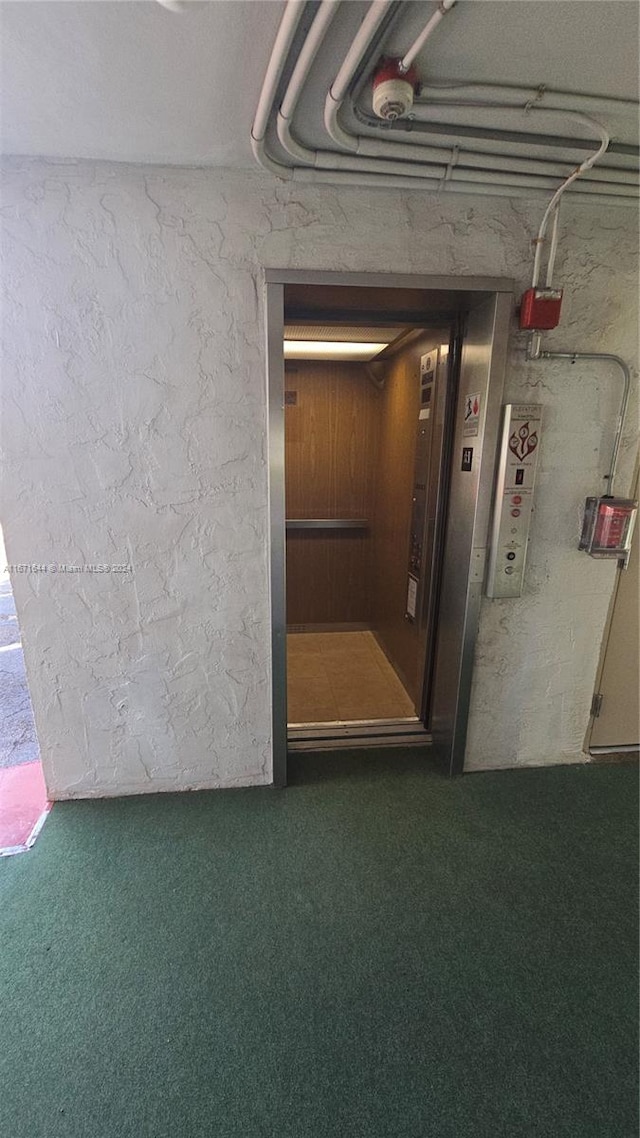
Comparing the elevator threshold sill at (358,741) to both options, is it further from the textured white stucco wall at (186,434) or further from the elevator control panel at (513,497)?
the elevator control panel at (513,497)

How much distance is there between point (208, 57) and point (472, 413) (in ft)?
4.49

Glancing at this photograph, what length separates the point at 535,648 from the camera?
2.14 meters

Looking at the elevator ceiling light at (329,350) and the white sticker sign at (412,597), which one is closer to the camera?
the white sticker sign at (412,597)

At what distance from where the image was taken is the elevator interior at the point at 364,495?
218 centimetres

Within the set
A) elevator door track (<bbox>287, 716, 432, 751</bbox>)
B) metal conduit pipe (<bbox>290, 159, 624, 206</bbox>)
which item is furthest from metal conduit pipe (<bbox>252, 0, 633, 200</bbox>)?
elevator door track (<bbox>287, 716, 432, 751</bbox>)

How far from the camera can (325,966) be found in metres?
1.43

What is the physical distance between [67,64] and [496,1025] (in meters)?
2.81

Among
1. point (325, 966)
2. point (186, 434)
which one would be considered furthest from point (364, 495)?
point (325, 966)

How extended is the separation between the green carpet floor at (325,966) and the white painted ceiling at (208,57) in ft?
7.90

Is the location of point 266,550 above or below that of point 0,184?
below

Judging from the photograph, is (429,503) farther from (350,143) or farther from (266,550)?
(350,143)

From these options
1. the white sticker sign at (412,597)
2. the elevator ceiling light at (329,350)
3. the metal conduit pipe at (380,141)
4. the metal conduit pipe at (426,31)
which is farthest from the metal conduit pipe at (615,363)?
the elevator ceiling light at (329,350)

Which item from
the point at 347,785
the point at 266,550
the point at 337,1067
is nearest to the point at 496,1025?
the point at 337,1067

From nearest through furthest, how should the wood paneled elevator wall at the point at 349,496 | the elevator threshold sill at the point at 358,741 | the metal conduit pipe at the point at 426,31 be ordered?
the metal conduit pipe at the point at 426,31 < the elevator threshold sill at the point at 358,741 < the wood paneled elevator wall at the point at 349,496
